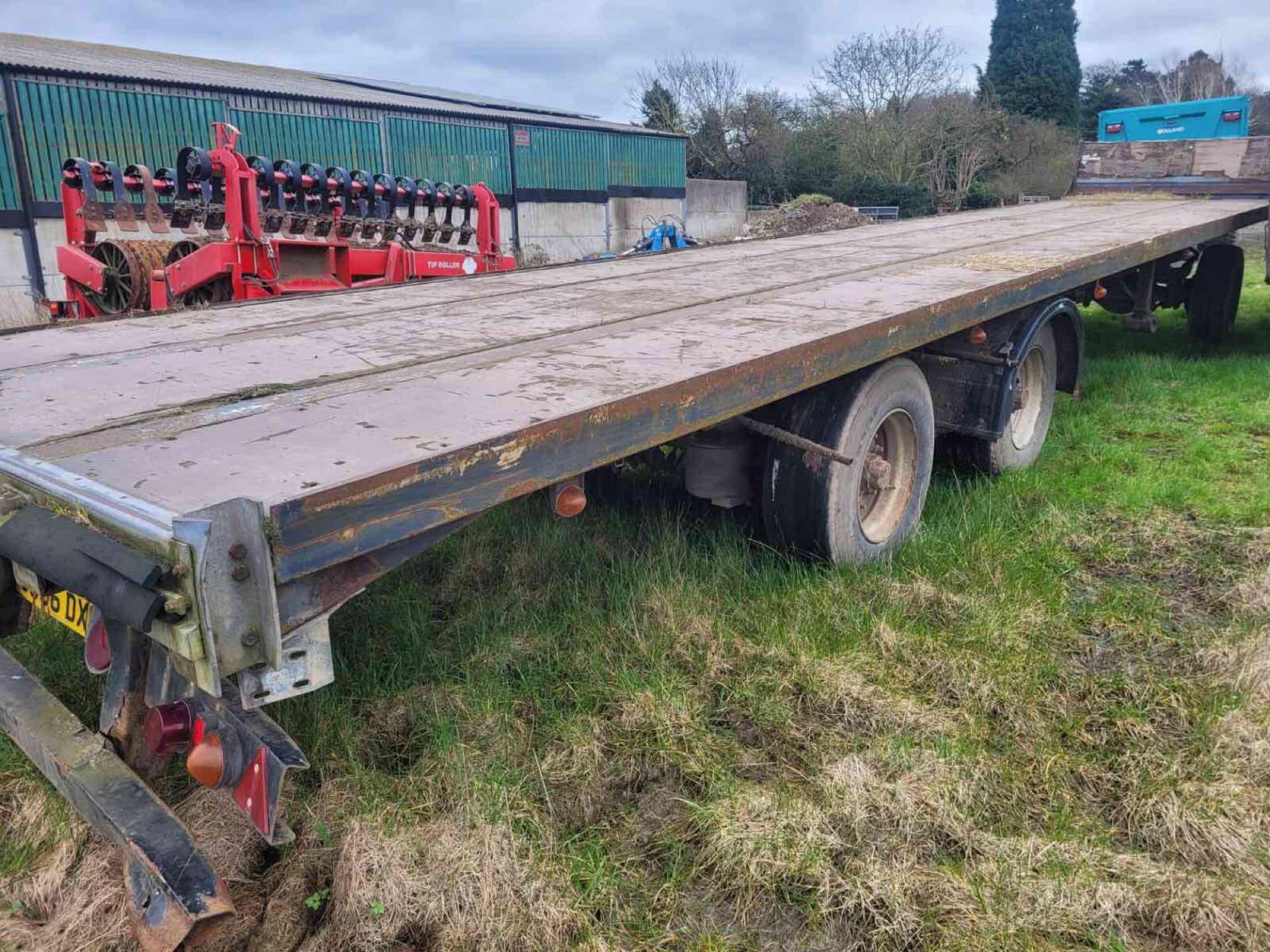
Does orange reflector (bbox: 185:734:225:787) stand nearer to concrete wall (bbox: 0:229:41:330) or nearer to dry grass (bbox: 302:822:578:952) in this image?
dry grass (bbox: 302:822:578:952)

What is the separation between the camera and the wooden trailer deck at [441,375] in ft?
6.21

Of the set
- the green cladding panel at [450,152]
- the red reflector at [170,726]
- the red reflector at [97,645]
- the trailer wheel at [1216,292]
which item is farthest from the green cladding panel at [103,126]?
the red reflector at [170,726]

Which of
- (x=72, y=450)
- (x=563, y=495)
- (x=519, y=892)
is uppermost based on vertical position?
(x=72, y=450)

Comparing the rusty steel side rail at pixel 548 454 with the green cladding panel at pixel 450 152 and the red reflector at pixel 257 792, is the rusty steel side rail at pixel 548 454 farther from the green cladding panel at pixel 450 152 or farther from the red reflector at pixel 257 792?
the green cladding panel at pixel 450 152

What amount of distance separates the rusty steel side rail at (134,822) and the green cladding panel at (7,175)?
46.8 feet

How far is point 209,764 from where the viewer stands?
2.09 metres

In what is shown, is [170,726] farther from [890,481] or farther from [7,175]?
[7,175]

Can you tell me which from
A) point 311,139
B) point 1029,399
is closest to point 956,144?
point 311,139

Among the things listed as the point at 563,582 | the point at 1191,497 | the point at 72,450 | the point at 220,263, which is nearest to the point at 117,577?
the point at 72,450

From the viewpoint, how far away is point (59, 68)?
14.4 m

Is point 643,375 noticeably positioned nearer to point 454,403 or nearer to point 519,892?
point 454,403

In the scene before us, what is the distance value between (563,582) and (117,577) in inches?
84.5

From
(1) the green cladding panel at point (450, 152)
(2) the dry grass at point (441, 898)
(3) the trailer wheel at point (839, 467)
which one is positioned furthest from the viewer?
(1) the green cladding panel at point (450, 152)

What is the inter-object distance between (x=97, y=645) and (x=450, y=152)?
750 inches
